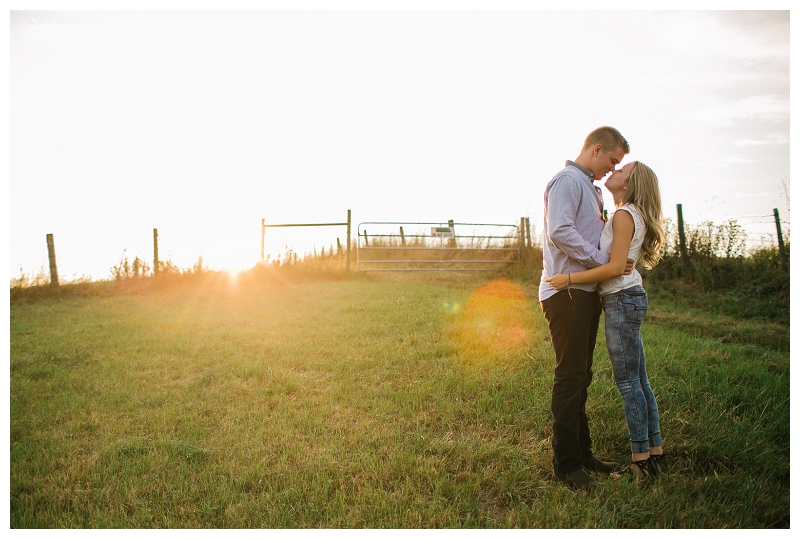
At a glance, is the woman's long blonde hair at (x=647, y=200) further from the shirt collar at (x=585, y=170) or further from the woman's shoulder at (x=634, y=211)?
the shirt collar at (x=585, y=170)

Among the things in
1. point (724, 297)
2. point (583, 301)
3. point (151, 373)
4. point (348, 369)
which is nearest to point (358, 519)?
point (583, 301)

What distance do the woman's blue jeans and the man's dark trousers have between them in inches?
5.0

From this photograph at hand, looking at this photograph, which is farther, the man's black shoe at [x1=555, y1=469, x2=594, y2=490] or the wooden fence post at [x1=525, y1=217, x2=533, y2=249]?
the wooden fence post at [x1=525, y1=217, x2=533, y2=249]

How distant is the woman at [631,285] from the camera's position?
292cm

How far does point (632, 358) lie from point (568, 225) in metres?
0.94

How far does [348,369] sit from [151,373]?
2.30 meters

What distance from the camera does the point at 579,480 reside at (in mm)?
2990

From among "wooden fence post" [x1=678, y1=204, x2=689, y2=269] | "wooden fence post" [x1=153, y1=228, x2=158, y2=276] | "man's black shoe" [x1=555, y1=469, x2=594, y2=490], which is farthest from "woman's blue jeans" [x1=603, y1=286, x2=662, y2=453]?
"wooden fence post" [x1=153, y1=228, x2=158, y2=276]

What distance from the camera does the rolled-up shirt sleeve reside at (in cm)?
284

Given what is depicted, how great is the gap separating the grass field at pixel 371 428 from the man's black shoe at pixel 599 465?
0.40 ft

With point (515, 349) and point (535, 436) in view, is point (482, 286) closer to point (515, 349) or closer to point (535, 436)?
point (515, 349)

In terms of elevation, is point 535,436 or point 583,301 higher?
point 583,301

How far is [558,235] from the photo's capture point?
2.86 metres

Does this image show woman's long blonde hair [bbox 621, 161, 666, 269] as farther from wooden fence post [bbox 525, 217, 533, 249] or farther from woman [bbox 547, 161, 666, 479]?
wooden fence post [bbox 525, 217, 533, 249]
